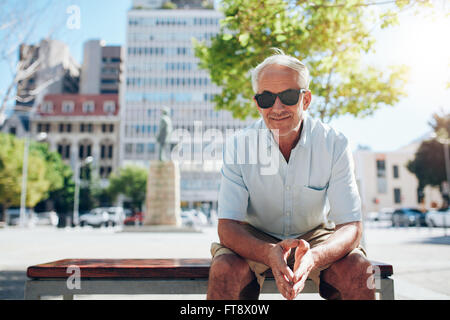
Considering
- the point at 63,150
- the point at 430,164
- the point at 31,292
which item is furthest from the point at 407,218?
the point at 63,150

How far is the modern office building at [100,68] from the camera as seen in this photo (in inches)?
2913

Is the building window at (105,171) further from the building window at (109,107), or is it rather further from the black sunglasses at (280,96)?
the black sunglasses at (280,96)

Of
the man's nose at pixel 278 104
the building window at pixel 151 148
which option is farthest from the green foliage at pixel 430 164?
the man's nose at pixel 278 104

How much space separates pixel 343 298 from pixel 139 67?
61.5m

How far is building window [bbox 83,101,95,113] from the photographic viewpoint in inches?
2464

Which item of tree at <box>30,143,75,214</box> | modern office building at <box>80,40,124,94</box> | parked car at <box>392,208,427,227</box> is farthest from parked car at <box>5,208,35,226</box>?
modern office building at <box>80,40,124,94</box>

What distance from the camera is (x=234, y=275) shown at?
2049mm

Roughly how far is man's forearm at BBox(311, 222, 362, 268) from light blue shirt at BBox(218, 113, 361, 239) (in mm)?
150

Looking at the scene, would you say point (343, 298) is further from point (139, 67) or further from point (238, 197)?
point (139, 67)

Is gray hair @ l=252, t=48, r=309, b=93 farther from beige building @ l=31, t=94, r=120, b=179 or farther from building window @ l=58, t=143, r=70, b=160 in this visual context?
building window @ l=58, t=143, r=70, b=160

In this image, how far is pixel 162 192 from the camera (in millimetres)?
22406

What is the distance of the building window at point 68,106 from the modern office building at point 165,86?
883cm

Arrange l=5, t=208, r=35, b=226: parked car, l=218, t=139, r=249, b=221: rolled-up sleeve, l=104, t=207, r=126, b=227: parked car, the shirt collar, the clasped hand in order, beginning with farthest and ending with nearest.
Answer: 1. l=5, t=208, r=35, b=226: parked car
2. l=104, t=207, r=126, b=227: parked car
3. the shirt collar
4. l=218, t=139, r=249, b=221: rolled-up sleeve
5. the clasped hand
